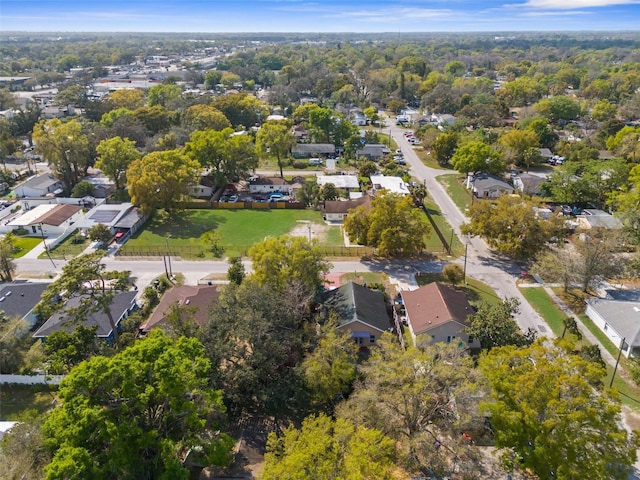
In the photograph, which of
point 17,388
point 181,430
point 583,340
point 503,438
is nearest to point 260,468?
point 181,430

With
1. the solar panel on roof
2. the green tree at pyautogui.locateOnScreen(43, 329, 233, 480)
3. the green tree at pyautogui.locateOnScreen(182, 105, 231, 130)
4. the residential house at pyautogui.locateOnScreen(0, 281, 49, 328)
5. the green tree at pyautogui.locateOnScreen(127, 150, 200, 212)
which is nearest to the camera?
the green tree at pyautogui.locateOnScreen(43, 329, 233, 480)

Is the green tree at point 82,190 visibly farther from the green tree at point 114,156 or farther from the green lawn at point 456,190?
the green lawn at point 456,190

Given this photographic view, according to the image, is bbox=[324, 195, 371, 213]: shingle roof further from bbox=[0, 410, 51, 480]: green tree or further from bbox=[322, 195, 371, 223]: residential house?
bbox=[0, 410, 51, 480]: green tree

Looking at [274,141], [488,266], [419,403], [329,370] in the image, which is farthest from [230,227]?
[419,403]

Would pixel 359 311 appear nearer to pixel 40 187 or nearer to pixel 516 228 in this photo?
pixel 516 228

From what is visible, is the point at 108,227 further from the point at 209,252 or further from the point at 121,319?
the point at 121,319

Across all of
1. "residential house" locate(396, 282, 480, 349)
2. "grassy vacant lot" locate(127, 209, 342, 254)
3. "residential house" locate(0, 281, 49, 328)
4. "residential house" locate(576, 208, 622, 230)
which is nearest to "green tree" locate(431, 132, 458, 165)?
"residential house" locate(576, 208, 622, 230)
